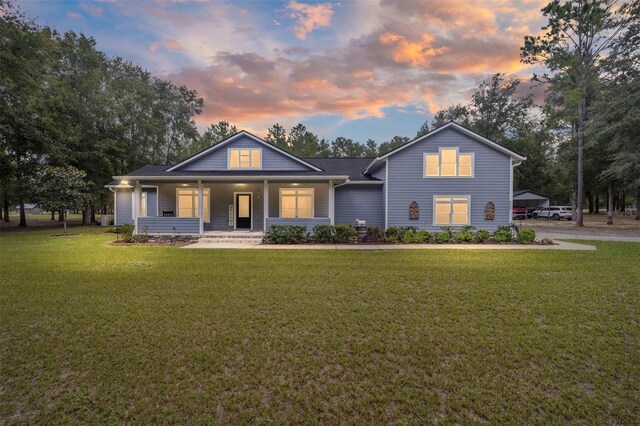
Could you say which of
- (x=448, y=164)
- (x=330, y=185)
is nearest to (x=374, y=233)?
(x=330, y=185)

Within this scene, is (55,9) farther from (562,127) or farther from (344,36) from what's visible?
(562,127)

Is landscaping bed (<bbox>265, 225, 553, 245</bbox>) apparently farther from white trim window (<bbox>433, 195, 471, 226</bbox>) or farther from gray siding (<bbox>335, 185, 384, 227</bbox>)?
gray siding (<bbox>335, 185, 384, 227</bbox>)

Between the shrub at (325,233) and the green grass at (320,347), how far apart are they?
6.18m

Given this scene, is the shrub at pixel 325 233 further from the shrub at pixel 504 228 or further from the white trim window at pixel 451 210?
the shrub at pixel 504 228

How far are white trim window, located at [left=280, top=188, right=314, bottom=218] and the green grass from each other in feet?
30.5

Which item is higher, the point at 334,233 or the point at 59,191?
the point at 59,191

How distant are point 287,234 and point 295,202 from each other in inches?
143

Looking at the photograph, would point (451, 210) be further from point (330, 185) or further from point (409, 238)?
point (330, 185)

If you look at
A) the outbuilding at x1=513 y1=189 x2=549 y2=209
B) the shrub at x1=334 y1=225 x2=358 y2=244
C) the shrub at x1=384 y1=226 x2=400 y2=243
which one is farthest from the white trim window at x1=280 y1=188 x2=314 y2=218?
the outbuilding at x1=513 y1=189 x2=549 y2=209

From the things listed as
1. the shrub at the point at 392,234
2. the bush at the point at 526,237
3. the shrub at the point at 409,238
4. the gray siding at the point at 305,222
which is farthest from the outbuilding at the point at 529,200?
the gray siding at the point at 305,222

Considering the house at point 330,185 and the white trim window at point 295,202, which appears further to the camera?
the white trim window at point 295,202

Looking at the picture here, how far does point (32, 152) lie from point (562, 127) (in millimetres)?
50603

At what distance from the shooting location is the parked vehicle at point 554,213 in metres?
33.9

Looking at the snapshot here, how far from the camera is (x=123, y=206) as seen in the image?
875 inches
